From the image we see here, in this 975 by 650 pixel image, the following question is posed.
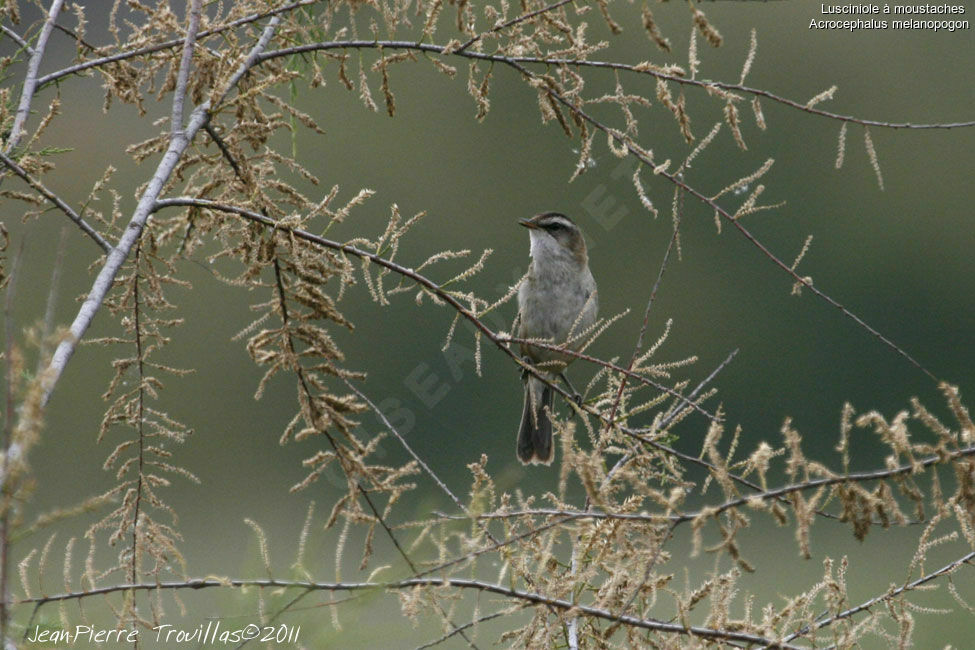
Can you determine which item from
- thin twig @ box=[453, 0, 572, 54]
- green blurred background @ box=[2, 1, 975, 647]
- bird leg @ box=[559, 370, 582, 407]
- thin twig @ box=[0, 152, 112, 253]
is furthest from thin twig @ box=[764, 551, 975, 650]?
green blurred background @ box=[2, 1, 975, 647]

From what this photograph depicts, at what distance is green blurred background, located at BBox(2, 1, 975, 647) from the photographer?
2294cm

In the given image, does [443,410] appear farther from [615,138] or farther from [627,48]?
[615,138]

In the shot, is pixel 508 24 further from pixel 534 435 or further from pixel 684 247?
pixel 684 247

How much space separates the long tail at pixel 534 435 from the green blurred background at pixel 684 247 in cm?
1414

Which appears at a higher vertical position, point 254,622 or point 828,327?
point 254,622

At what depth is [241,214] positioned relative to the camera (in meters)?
2.39

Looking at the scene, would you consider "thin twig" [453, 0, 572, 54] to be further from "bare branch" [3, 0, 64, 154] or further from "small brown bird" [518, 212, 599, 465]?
→ "small brown bird" [518, 212, 599, 465]

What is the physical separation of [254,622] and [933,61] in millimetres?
29723

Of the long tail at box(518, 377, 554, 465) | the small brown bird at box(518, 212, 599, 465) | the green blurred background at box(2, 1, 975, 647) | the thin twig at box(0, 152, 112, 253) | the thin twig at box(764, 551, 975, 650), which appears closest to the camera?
the thin twig at box(764, 551, 975, 650)

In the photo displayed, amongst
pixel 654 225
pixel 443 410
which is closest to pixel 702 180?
pixel 654 225

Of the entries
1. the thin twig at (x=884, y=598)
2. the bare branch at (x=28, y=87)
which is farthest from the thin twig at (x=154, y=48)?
the thin twig at (x=884, y=598)

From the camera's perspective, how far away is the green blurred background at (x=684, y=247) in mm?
22938

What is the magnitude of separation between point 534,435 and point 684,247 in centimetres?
1986

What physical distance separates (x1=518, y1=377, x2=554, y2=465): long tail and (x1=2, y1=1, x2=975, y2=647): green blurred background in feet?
Result: 46.4
